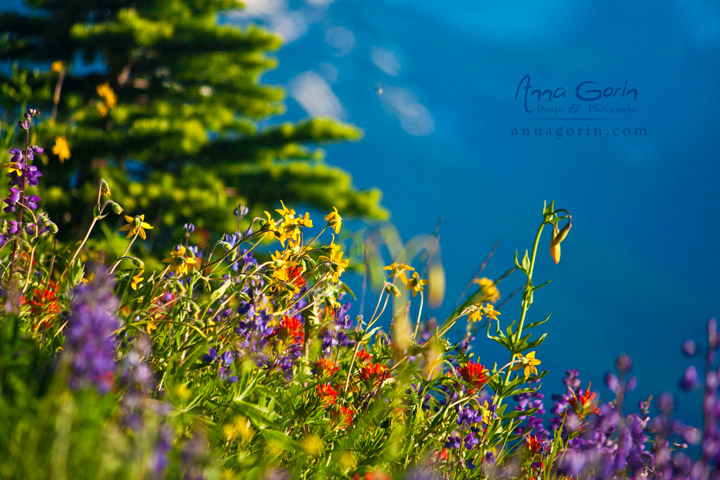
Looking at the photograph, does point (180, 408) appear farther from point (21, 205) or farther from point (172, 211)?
point (172, 211)

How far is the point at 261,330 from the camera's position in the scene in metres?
1.14

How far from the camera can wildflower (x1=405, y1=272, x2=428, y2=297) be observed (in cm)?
119

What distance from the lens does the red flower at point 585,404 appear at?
1.34 metres

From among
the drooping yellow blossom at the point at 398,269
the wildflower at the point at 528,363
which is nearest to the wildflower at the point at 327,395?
the drooping yellow blossom at the point at 398,269

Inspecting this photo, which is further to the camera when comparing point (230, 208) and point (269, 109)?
point (269, 109)

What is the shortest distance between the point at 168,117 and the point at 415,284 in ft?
17.6

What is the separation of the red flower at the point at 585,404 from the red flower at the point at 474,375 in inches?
12.1

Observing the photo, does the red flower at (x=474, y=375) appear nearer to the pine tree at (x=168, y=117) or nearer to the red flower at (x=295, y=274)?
the red flower at (x=295, y=274)

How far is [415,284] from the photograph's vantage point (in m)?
1.20

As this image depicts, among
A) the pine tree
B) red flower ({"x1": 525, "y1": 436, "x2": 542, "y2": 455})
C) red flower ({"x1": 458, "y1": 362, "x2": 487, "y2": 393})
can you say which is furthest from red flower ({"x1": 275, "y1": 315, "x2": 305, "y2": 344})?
the pine tree

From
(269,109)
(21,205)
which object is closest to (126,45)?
(269,109)

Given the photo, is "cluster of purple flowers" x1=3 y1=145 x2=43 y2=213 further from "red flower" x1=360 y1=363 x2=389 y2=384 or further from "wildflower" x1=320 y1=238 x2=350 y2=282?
"red flower" x1=360 y1=363 x2=389 y2=384

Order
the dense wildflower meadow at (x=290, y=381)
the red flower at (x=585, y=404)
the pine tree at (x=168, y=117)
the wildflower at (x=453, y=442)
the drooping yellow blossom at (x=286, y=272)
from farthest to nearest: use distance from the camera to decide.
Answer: the pine tree at (x=168, y=117) → the red flower at (x=585, y=404) → the wildflower at (x=453, y=442) → the drooping yellow blossom at (x=286, y=272) → the dense wildflower meadow at (x=290, y=381)

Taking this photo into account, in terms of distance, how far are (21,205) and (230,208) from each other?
469 centimetres
